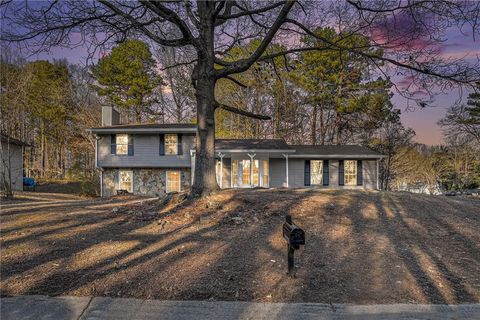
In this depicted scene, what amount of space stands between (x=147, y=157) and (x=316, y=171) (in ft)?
34.8

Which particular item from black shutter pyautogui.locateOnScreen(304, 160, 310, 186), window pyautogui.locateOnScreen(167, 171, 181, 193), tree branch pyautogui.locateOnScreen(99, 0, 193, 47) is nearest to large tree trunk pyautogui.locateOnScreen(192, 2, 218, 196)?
tree branch pyautogui.locateOnScreen(99, 0, 193, 47)

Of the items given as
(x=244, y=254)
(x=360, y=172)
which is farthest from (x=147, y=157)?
(x=244, y=254)

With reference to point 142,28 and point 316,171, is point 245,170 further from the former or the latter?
point 142,28

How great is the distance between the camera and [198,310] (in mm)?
3004

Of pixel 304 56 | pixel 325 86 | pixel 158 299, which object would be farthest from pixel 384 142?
pixel 158 299

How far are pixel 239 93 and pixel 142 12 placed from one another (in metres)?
18.2

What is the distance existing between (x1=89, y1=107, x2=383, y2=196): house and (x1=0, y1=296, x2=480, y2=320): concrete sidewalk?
14674 millimetres

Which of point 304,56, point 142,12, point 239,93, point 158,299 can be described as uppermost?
point 304,56

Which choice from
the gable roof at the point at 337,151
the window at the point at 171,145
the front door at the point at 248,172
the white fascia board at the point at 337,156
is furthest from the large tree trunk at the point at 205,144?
the window at the point at 171,145

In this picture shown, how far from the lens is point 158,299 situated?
3.21 m

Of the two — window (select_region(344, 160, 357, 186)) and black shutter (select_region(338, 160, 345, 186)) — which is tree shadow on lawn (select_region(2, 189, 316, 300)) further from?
Answer: window (select_region(344, 160, 357, 186))

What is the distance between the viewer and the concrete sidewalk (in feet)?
9.57

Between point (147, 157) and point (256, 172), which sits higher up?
point (147, 157)

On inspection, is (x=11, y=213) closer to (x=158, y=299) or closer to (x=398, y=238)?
(x=158, y=299)
